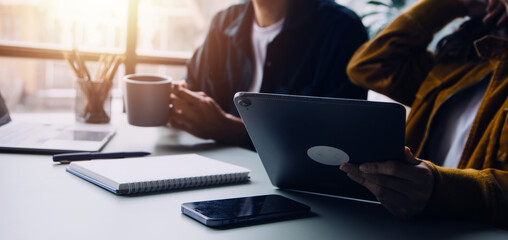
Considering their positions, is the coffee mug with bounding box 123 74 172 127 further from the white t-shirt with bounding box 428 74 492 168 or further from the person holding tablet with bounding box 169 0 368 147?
the white t-shirt with bounding box 428 74 492 168

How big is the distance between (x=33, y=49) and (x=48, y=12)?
1.63 ft

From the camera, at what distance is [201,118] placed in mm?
1349

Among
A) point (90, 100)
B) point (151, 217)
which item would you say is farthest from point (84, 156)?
point (90, 100)

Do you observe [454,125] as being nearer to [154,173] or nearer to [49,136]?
[154,173]

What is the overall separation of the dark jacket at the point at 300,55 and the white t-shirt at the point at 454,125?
296mm

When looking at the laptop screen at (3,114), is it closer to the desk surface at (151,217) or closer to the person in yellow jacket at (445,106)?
the desk surface at (151,217)

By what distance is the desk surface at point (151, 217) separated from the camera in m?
0.63

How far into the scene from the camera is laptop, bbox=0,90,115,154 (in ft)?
3.55

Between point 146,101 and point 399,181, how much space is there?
0.72 m

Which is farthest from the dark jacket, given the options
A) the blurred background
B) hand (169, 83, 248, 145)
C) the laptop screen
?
the laptop screen

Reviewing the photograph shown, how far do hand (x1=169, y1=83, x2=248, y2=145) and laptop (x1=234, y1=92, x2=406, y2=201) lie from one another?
1.57 feet

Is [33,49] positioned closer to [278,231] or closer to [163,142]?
[163,142]

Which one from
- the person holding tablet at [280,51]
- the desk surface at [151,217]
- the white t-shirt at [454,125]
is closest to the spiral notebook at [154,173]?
the desk surface at [151,217]

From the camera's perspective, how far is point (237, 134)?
1362 millimetres
